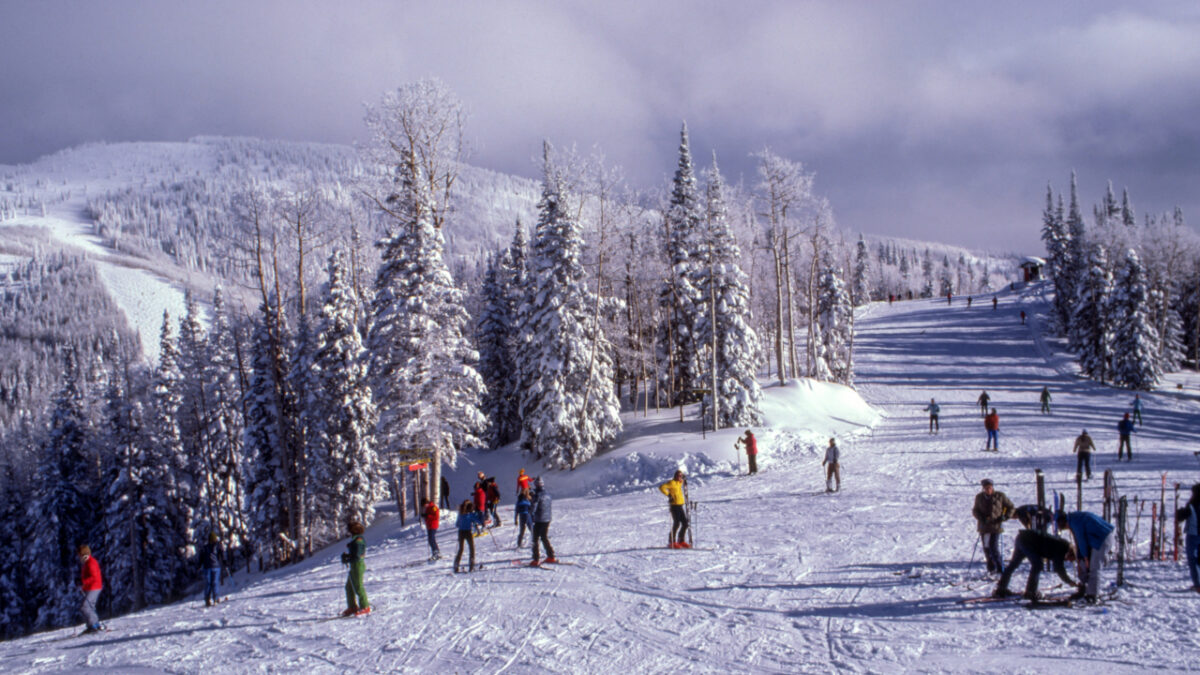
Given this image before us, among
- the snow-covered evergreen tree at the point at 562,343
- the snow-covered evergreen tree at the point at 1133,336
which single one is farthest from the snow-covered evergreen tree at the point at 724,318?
the snow-covered evergreen tree at the point at 1133,336

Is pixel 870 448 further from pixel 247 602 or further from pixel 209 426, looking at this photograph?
pixel 209 426

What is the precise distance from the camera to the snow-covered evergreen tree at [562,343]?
31844 millimetres

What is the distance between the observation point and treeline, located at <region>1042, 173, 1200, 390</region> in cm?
4966

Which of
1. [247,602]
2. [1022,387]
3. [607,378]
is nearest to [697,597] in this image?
[247,602]

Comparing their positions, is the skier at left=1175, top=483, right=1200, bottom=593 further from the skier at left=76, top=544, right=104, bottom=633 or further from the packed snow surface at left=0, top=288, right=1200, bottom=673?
the skier at left=76, top=544, right=104, bottom=633

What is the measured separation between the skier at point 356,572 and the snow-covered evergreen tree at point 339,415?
2129cm

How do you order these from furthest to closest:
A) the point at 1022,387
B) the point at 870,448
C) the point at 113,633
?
the point at 1022,387 → the point at 870,448 → the point at 113,633

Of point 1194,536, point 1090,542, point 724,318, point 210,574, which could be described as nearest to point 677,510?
point 1090,542

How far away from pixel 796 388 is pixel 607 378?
33.3 ft

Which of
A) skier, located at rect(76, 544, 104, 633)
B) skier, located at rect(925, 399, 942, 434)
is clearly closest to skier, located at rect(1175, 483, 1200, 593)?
skier, located at rect(76, 544, 104, 633)

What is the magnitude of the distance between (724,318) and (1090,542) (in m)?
26.8

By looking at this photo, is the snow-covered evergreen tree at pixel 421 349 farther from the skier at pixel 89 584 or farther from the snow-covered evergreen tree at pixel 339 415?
the skier at pixel 89 584

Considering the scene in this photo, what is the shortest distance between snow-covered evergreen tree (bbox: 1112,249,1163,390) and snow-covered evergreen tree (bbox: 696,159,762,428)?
106 feet

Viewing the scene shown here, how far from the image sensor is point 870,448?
94.2ft
